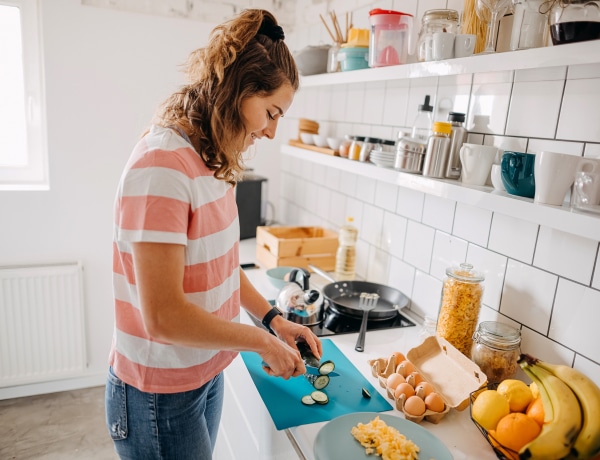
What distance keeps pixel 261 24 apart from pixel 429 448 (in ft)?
3.13

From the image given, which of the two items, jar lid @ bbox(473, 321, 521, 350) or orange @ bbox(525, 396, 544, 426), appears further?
jar lid @ bbox(473, 321, 521, 350)

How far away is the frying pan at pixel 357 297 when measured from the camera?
5.17ft

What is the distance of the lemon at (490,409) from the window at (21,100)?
7.61 ft

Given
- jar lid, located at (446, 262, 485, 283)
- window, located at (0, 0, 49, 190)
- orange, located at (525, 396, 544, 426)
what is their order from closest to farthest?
1. orange, located at (525, 396, 544, 426)
2. jar lid, located at (446, 262, 485, 283)
3. window, located at (0, 0, 49, 190)

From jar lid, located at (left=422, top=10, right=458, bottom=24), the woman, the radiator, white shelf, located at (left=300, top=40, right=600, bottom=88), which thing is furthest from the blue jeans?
the radiator

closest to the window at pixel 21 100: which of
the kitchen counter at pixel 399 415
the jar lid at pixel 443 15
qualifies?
the kitchen counter at pixel 399 415

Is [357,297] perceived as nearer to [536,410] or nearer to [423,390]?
[423,390]

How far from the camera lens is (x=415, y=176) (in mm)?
1315

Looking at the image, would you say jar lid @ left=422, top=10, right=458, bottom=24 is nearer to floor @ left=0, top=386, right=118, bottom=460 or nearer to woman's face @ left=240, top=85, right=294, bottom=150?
woman's face @ left=240, top=85, right=294, bottom=150

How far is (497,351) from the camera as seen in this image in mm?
1174

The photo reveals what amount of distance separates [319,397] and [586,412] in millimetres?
567

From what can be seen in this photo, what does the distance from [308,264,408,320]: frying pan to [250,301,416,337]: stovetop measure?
26 millimetres

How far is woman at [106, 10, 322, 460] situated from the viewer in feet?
2.62

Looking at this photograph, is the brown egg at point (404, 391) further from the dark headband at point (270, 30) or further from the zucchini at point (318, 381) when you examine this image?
the dark headband at point (270, 30)
